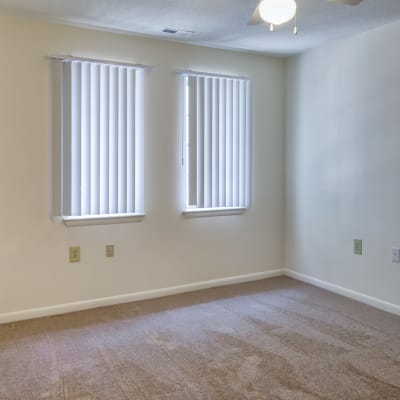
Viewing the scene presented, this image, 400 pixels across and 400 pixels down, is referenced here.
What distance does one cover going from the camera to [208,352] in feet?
8.47

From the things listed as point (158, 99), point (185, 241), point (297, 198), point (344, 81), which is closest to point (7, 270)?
point (185, 241)

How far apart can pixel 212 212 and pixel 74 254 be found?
128cm

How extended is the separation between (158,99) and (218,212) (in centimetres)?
115

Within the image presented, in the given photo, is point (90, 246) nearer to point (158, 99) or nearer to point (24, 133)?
point (24, 133)

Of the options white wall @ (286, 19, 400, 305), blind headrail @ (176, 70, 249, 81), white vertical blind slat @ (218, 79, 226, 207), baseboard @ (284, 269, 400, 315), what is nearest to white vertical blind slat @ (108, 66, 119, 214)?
blind headrail @ (176, 70, 249, 81)

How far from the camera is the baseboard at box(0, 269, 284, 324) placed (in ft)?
10.4

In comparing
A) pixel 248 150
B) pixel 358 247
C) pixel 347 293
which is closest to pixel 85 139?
pixel 248 150

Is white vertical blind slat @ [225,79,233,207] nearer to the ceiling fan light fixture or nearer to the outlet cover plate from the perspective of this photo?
the outlet cover plate

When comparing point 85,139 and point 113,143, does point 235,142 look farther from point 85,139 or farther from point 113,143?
point 85,139

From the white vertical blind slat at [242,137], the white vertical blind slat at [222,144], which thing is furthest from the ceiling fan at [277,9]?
the white vertical blind slat at [242,137]

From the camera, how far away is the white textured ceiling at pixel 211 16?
280 centimetres

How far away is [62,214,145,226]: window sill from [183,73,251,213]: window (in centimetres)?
50

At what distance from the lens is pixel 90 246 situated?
11.2ft

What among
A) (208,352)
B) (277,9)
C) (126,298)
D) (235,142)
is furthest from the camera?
(235,142)
